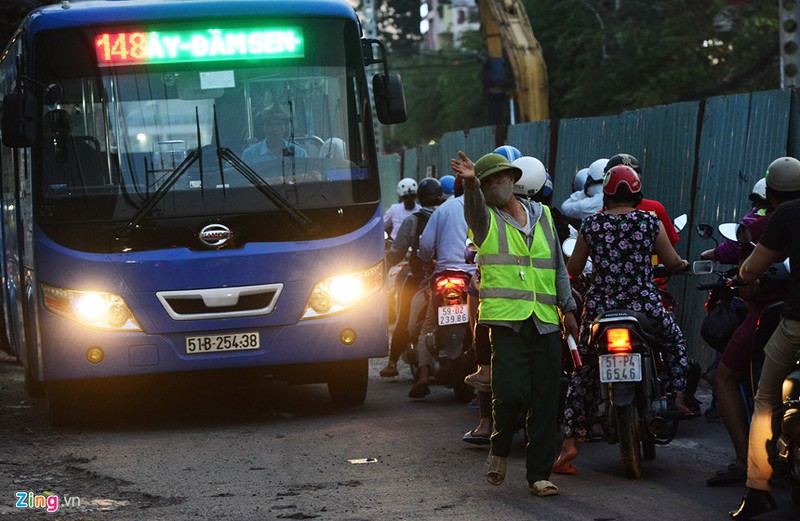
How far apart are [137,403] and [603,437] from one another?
18.8 ft

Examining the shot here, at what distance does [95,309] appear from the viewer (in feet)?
34.9

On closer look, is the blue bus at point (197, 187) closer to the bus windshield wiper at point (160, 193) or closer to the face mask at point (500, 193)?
the bus windshield wiper at point (160, 193)

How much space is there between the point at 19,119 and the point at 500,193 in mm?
4208

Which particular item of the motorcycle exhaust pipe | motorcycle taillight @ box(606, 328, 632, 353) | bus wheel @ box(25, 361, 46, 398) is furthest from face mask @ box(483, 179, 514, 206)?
bus wheel @ box(25, 361, 46, 398)

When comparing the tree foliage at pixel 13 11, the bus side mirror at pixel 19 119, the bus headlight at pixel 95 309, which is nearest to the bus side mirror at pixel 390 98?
the bus headlight at pixel 95 309

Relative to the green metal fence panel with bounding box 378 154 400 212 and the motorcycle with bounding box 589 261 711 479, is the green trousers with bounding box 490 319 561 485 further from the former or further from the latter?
the green metal fence panel with bounding box 378 154 400 212

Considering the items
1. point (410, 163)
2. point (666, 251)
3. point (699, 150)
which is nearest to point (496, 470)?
point (666, 251)

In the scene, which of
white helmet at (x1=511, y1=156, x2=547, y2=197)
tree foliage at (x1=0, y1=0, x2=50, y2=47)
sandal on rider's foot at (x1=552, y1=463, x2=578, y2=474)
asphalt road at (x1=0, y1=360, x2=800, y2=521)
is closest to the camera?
asphalt road at (x1=0, y1=360, x2=800, y2=521)

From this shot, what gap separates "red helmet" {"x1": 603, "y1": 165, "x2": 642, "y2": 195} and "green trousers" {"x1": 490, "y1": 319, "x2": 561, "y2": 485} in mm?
957

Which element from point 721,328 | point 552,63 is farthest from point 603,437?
point 552,63

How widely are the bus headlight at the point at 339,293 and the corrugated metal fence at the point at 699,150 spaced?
2793 millimetres

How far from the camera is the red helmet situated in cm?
823

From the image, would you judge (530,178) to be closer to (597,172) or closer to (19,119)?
(597,172)

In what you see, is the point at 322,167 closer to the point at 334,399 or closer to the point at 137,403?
the point at 334,399
